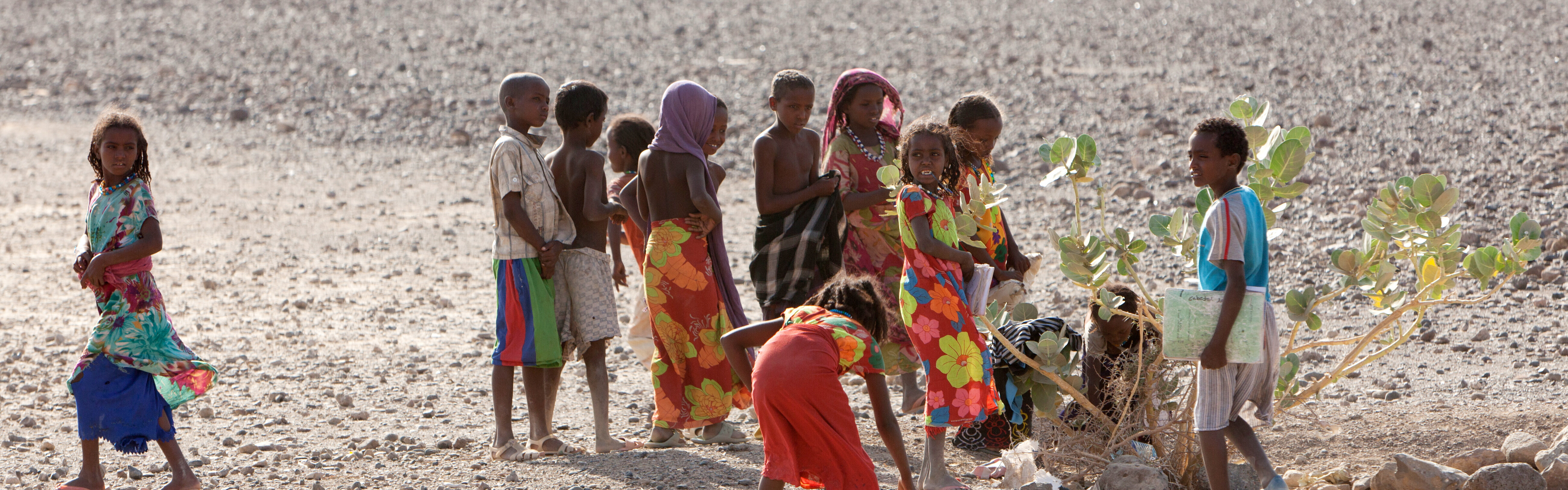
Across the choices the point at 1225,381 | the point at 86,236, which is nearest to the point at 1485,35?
the point at 1225,381

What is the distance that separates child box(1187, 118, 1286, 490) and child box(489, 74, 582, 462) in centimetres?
231

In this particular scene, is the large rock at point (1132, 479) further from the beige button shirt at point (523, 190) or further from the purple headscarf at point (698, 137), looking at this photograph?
Answer: the beige button shirt at point (523, 190)

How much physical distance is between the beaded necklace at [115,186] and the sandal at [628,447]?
185 centimetres

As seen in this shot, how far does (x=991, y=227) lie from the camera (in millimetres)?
4641

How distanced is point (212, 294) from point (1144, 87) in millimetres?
8826

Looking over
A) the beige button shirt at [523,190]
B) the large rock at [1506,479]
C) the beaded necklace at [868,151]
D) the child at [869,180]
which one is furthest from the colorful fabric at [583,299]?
the large rock at [1506,479]

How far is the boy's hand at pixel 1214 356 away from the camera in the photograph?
3613 mm

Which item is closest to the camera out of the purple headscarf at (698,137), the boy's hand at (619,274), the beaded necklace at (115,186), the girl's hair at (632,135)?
the beaded necklace at (115,186)

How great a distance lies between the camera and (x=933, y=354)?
4.21 m

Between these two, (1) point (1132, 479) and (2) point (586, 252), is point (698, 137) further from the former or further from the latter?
(1) point (1132, 479)

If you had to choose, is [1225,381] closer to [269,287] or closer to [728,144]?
[269,287]

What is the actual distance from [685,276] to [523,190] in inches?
26.5

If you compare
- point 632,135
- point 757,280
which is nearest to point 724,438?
point 757,280

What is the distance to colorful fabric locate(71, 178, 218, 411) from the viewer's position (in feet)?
14.1
